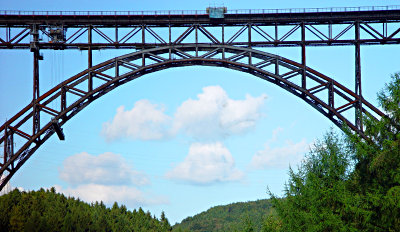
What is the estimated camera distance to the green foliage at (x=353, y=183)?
94.7 ft

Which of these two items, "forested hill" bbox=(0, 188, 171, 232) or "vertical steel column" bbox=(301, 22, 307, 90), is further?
"forested hill" bbox=(0, 188, 171, 232)

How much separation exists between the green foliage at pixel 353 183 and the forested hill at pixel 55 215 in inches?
1141

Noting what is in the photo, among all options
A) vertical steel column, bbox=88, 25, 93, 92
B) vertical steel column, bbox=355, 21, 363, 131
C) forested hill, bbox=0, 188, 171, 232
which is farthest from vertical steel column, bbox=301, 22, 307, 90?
forested hill, bbox=0, 188, 171, 232

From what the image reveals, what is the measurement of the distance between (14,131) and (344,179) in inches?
765

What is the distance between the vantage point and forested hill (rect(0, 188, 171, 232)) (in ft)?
190

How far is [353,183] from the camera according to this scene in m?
32.2

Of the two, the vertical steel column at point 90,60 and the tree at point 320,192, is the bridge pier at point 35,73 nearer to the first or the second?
the vertical steel column at point 90,60

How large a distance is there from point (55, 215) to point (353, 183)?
3977 cm

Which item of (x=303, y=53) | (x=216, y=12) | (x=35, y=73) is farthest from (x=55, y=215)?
(x=303, y=53)

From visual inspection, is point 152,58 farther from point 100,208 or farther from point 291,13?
point 100,208

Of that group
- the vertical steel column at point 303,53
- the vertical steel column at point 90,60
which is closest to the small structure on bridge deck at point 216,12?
the vertical steel column at point 303,53

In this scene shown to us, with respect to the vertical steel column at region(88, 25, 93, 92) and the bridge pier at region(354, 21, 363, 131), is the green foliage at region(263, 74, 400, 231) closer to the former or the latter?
the bridge pier at region(354, 21, 363, 131)

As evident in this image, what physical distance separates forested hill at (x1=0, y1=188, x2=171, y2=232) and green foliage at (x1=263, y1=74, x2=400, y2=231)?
95.1 feet

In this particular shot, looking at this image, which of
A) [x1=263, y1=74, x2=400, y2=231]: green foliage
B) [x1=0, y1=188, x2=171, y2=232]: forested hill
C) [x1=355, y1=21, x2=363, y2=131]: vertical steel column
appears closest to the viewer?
[x1=263, y1=74, x2=400, y2=231]: green foliage
